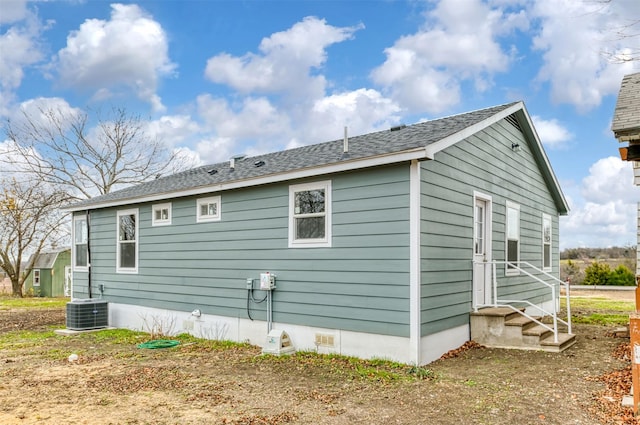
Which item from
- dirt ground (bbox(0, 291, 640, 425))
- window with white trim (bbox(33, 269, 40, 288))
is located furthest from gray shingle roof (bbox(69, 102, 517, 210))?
window with white trim (bbox(33, 269, 40, 288))

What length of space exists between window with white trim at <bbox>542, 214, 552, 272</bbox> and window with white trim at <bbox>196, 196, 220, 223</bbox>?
803cm

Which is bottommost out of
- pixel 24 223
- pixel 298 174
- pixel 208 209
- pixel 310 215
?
pixel 24 223

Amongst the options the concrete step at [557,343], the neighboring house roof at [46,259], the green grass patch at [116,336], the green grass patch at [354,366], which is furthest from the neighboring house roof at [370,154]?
the neighboring house roof at [46,259]

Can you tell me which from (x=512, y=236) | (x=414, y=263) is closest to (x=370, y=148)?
(x=414, y=263)

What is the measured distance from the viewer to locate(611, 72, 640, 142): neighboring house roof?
4867 millimetres

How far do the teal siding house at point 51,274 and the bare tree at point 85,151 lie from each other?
4.82m

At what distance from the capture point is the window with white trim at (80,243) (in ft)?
39.9

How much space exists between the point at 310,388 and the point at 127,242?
7.15 m

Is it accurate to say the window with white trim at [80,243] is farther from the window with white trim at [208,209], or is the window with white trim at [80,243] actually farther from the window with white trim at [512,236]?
the window with white trim at [512,236]

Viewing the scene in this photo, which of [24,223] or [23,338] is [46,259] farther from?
[23,338]

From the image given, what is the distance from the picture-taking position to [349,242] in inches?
275

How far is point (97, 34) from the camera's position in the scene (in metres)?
12.7

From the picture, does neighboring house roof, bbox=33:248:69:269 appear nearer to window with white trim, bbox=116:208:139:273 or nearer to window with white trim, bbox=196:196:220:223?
window with white trim, bbox=116:208:139:273

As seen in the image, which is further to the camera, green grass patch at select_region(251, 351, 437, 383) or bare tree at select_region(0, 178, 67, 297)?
bare tree at select_region(0, 178, 67, 297)
